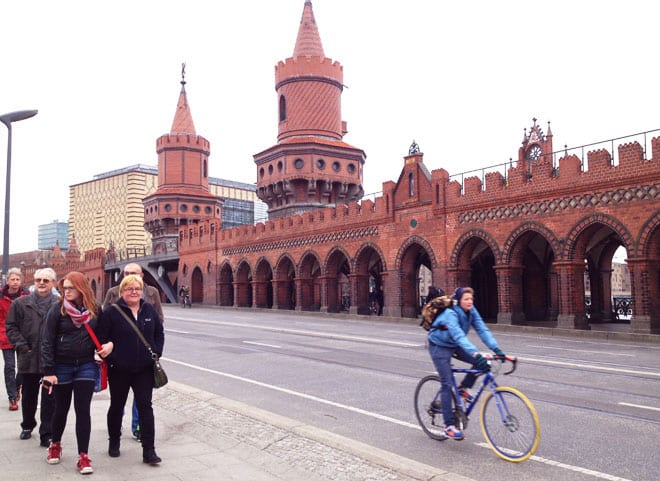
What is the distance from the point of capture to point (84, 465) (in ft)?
16.9

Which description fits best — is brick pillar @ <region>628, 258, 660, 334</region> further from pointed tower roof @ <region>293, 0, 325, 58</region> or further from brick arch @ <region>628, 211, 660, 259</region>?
pointed tower roof @ <region>293, 0, 325, 58</region>

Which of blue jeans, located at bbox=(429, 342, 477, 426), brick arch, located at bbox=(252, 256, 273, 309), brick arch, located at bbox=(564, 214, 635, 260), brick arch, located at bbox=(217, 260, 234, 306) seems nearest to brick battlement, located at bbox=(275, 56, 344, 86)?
brick arch, located at bbox=(252, 256, 273, 309)

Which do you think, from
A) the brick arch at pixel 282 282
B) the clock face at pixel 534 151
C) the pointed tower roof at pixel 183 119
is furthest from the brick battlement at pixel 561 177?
the pointed tower roof at pixel 183 119

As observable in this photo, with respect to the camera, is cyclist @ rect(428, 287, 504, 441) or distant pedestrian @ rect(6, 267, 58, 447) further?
distant pedestrian @ rect(6, 267, 58, 447)

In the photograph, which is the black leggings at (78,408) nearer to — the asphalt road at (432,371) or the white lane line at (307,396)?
the asphalt road at (432,371)

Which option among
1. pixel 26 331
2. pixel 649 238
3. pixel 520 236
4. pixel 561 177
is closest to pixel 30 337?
pixel 26 331

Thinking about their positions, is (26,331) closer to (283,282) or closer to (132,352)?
(132,352)

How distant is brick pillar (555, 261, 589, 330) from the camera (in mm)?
Answer: 22266

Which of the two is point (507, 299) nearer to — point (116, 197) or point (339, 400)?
point (339, 400)

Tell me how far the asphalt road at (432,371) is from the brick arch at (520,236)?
5325 mm

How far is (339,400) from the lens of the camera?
339 inches

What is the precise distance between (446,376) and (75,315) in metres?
3.44

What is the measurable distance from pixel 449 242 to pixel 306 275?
39.4 feet

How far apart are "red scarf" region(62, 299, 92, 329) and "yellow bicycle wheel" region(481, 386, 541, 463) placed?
368 centimetres
